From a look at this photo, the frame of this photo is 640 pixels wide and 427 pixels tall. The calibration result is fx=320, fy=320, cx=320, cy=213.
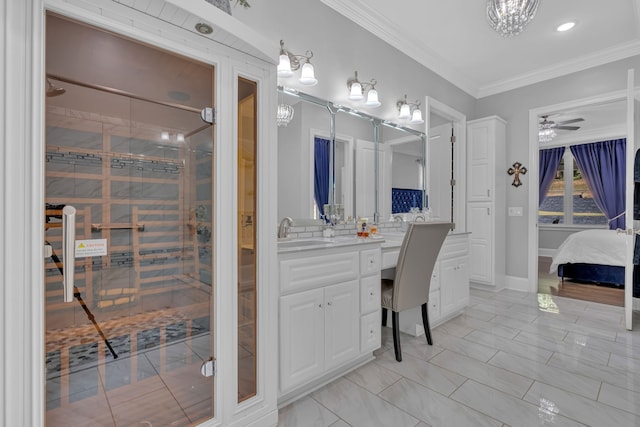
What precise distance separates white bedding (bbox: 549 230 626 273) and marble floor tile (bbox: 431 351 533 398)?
3.46 metres

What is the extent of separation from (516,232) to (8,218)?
493 centimetres

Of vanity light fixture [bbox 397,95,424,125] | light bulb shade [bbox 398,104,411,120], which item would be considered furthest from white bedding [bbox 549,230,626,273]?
light bulb shade [bbox 398,104,411,120]

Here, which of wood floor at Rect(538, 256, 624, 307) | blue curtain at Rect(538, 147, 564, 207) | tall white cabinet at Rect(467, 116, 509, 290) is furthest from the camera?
blue curtain at Rect(538, 147, 564, 207)

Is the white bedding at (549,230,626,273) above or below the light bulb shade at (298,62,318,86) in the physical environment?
below

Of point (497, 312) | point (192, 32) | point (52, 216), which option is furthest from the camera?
point (497, 312)

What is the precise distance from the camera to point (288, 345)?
5.49 ft

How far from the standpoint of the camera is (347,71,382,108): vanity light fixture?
276 cm

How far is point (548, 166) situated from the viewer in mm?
7227

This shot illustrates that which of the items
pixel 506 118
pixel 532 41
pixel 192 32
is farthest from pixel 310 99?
pixel 506 118

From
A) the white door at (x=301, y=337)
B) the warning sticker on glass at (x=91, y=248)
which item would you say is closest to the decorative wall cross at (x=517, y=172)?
the white door at (x=301, y=337)

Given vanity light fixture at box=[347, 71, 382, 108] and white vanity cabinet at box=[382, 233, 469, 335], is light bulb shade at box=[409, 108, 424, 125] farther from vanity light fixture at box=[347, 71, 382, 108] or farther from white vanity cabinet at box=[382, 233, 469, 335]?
white vanity cabinet at box=[382, 233, 469, 335]

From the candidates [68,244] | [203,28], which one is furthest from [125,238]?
[203,28]

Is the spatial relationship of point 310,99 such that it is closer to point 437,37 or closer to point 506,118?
point 437,37

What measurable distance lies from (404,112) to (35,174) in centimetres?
304
